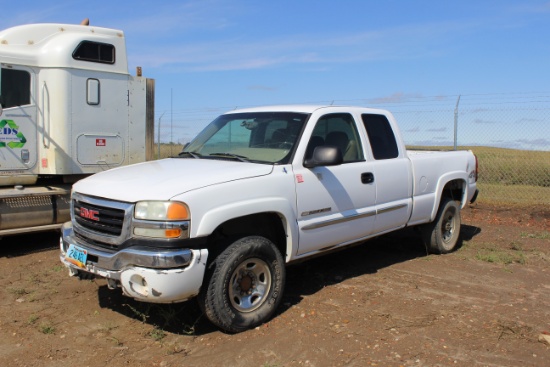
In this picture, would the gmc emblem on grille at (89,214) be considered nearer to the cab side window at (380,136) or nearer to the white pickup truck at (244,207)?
the white pickup truck at (244,207)

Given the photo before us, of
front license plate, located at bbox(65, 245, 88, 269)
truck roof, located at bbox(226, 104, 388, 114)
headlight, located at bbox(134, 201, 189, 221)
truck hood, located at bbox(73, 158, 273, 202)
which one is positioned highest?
truck roof, located at bbox(226, 104, 388, 114)

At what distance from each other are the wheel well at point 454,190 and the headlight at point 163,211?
454 centimetres

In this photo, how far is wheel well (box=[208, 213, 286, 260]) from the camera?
14.4ft

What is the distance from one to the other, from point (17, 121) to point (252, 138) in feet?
13.0

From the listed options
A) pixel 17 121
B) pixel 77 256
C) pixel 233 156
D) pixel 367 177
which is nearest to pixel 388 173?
pixel 367 177

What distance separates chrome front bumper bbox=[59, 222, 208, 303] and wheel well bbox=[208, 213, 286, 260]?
320 mm

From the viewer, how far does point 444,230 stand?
24.6 ft

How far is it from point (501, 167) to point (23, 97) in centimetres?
1349

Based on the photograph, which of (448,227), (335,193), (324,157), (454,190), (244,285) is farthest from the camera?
(454,190)

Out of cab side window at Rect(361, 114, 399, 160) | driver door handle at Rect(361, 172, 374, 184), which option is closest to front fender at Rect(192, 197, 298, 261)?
driver door handle at Rect(361, 172, 374, 184)

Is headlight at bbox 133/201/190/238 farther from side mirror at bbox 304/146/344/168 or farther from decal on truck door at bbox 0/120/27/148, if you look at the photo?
decal on truck door at bbox 0/120/27/148

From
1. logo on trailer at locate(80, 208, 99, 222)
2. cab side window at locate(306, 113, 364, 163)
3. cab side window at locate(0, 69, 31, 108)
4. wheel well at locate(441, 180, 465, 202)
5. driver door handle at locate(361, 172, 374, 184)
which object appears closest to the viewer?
logo on trailer at locate(80, 208, 99, 222)

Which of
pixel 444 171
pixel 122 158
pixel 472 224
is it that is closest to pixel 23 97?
pixel 122 158

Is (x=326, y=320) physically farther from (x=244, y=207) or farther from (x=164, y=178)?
(x=164, y=178)
